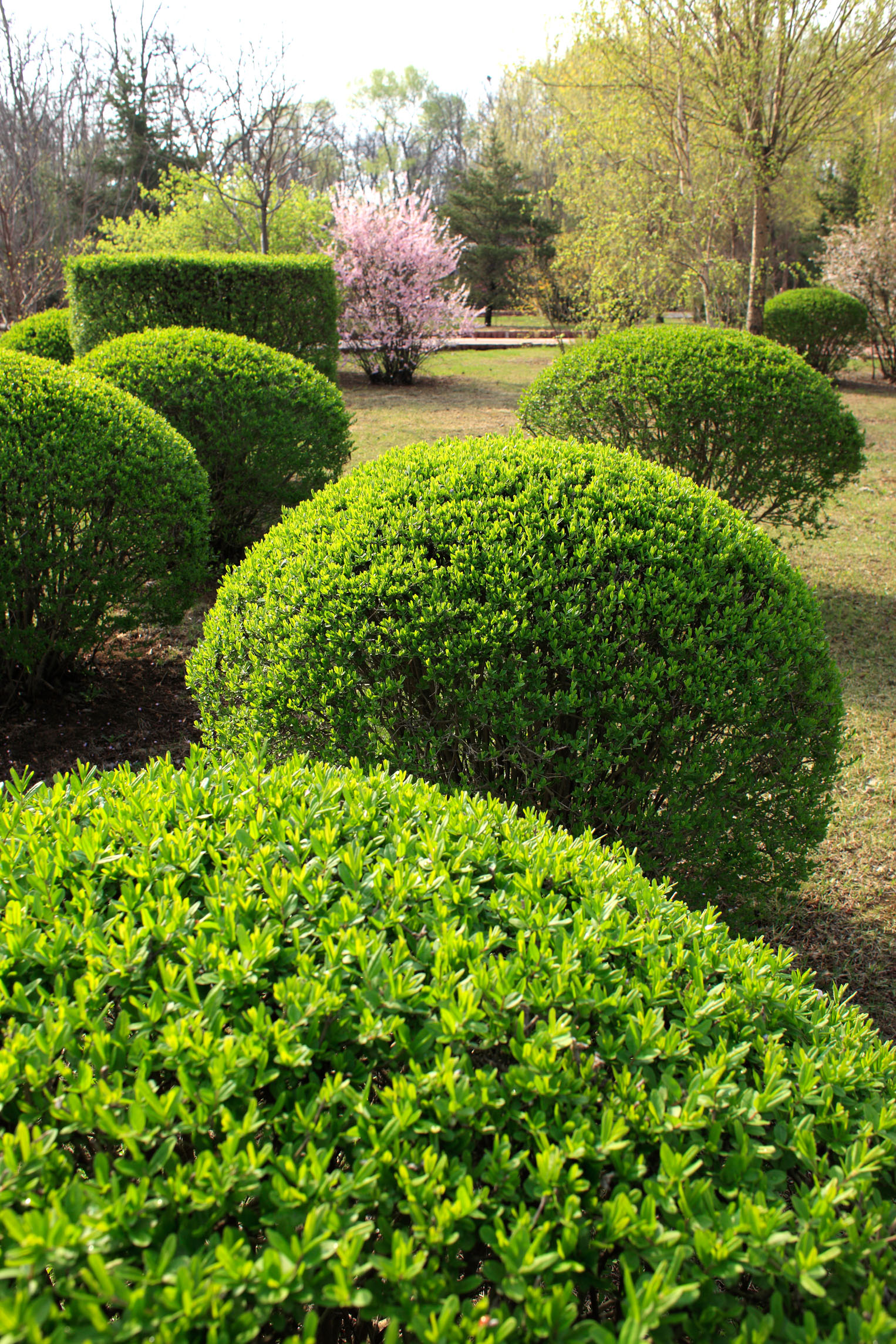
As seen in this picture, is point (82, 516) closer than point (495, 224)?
Yes

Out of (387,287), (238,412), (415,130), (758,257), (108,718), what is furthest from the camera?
(415,130)

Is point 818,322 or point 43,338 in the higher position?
point 818,322

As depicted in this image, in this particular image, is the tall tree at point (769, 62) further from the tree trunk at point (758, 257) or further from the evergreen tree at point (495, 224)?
the evergreen tree at point (495, 224)

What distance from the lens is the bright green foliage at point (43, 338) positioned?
1082 cm

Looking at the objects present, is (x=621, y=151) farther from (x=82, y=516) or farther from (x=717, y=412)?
(x=82, y=516)

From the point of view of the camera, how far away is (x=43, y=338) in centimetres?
1088

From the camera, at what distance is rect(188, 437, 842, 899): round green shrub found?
2713 mm

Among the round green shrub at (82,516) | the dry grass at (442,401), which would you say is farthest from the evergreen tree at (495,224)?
the round green shrub at (82,516)

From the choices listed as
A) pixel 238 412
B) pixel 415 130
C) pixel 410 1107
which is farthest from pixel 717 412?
pixel 415 130

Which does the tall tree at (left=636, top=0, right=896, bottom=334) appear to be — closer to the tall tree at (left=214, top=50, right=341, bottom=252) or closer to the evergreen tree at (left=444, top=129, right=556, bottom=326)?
the tall tree at (left=214, top=50, right=341, bottom=252)

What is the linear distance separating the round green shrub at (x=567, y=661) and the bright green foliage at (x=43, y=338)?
9.68 m

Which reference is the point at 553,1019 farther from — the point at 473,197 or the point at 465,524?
the point at 473,197

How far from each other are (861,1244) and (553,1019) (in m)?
0.50

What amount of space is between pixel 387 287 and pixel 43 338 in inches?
361
